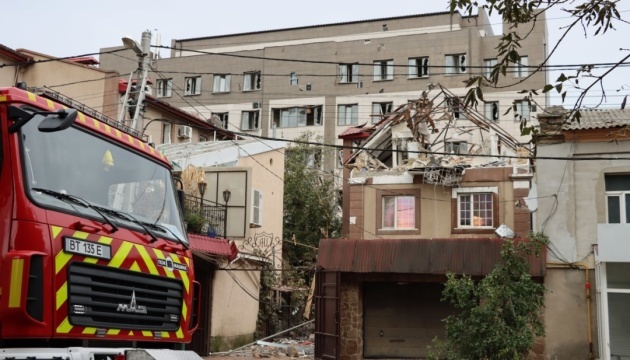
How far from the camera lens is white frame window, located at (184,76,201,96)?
177ft

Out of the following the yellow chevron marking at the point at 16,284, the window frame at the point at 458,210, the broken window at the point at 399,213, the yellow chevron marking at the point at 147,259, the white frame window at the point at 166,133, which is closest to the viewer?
the yellow chevron marking at the point at 16,284

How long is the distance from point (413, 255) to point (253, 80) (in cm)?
3263

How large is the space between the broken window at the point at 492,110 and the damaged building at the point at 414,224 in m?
14.5

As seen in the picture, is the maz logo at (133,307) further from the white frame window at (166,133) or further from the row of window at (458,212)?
the white frame window at (166,133)

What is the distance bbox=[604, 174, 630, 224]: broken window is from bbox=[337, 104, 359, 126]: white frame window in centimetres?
3052

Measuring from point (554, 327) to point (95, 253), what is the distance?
14.8 metres

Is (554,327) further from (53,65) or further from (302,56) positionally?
(302,56)

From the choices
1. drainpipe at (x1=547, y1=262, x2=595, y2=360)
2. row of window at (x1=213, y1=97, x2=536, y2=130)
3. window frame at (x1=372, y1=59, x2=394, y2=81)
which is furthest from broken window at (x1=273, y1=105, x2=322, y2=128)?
drainpipe at (x1=547, y1=262, x2=595, y2=360)

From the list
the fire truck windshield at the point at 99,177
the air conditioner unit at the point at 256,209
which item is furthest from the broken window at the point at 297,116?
the fire truck windshield at the point at 99,177

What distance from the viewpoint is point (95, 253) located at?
6.82 meters

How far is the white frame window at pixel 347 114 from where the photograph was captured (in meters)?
49.4

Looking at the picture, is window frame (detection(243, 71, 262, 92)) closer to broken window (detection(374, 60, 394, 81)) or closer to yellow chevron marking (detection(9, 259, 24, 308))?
broken window (detection(374, 60, 394, 81))

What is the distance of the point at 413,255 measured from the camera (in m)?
22.1

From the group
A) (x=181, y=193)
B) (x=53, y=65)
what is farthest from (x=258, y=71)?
(x=181, y=193)
